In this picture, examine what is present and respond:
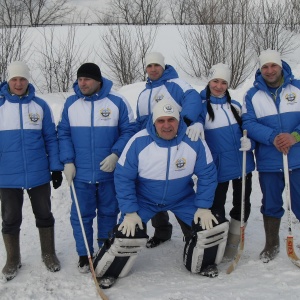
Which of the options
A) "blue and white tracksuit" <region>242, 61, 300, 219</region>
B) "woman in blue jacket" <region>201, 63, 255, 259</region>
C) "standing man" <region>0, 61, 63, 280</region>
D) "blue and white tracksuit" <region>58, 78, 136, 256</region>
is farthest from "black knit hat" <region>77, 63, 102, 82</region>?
"blue and white tracksuit" <region>242, 61, 300, 219</region>

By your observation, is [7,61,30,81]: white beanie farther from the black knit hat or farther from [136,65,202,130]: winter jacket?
[136,65,202,130]: winter jacket

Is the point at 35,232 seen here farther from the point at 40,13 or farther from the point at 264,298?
the point at 40,13

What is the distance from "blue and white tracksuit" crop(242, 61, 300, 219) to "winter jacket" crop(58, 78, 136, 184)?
124cm

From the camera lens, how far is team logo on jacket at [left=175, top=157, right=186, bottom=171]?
3.47 metres

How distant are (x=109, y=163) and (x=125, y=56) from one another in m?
11.3

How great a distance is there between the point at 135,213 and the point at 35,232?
1.97 m

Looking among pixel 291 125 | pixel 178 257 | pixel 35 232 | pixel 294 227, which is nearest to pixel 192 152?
pixel 291 125

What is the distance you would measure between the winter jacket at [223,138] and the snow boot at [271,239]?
59 cm

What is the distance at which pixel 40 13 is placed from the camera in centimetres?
2548

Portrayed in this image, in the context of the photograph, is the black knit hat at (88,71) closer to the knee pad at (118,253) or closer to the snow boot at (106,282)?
the knee pad at (118,253)

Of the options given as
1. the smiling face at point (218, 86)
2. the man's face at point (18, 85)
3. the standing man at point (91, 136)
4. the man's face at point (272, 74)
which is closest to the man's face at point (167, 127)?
the standing man at point (91, 136)

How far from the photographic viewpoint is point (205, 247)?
3.51 metres

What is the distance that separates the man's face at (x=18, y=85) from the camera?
138 inches

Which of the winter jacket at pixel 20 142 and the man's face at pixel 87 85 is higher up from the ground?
the man's face at pixel 87 85
